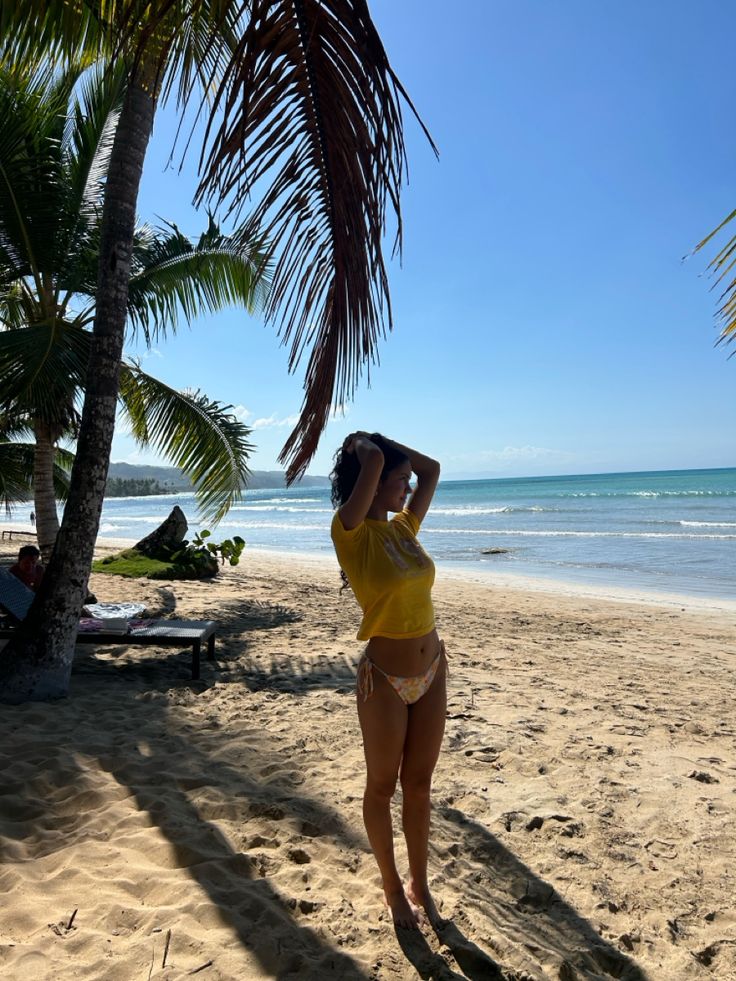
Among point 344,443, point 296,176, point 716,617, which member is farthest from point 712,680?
point 296,176

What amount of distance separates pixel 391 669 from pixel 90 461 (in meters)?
3.45

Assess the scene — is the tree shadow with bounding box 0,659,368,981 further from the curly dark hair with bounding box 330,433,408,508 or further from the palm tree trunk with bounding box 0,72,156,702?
the curly dark hair with bounding box 330,433,408,508

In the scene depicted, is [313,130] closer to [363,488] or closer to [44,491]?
[363,488]

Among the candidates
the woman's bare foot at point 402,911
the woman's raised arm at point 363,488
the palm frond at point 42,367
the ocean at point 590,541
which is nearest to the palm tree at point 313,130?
the woman's raised arm at point 363,488

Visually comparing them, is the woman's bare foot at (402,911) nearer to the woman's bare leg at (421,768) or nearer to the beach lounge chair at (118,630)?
the woman's bare leg at (421,768)

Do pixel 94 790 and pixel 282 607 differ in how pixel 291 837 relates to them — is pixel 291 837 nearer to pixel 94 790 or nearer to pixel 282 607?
pixel 94 790

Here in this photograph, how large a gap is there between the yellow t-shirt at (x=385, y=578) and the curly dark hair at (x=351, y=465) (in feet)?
0.68

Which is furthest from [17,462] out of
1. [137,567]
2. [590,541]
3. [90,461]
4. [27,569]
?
[590,541]

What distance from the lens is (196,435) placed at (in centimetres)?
832

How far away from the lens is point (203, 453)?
330 inches

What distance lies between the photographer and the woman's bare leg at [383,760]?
2277 mm

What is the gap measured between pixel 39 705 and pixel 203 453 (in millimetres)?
4209

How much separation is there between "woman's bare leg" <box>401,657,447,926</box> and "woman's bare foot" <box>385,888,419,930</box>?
70mm

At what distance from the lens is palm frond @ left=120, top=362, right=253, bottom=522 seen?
328 inches
